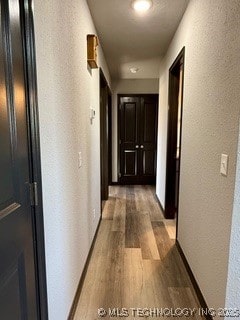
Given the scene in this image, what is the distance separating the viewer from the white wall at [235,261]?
1.22 meters

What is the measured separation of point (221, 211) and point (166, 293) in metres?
0.95

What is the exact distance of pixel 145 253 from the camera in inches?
99.1

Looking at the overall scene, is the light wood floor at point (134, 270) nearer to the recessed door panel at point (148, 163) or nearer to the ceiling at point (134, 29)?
the recessed door panel at point (148, 163)

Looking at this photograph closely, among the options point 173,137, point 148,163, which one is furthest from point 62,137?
point 148,163

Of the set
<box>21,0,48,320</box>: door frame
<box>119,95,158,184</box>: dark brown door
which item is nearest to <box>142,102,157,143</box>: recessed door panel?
<box>119,95,158,184</box>: dark brown door

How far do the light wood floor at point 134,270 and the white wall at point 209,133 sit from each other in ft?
0.77

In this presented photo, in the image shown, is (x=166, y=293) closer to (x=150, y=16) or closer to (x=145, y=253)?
(x=145, y=253)

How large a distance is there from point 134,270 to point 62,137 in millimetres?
1495

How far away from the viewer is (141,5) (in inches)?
83.9

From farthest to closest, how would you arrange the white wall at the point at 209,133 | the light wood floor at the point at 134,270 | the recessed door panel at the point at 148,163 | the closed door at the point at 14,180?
the recessed door panel at the point at 148,163
the light wood floor at the point at 134,270
the white wall at the point at 209,133
the closed door at the point at 14,180

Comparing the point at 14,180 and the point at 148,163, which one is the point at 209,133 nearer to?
the point at 14,180

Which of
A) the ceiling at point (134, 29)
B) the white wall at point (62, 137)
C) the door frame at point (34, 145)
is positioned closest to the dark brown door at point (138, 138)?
the ceiling at point (134, 29)

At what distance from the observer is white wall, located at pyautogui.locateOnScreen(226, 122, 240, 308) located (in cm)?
122

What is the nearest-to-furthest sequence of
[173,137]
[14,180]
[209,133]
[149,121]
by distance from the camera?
[14,180] < [209,133] < [173,137] < [149,121]
